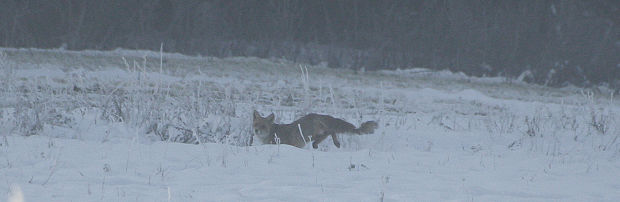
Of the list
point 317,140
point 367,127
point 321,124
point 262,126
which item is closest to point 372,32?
point 367,127

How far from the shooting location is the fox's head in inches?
355

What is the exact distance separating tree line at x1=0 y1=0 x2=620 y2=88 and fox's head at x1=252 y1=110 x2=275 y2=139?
19170mm

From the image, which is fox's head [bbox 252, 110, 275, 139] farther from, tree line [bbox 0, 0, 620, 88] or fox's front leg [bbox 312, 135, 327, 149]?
tree line [bbox 0, 0, 620, 88]

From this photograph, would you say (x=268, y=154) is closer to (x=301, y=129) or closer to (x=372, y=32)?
(x=301, y=129)

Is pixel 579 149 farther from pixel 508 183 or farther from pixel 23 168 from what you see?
pixel 23 168

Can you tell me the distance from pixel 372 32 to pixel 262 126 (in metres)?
24.6

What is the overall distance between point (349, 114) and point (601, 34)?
72.1 feet

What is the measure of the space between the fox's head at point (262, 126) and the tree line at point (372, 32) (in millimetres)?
19170

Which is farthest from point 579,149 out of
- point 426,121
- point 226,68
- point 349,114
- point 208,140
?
point 226,68

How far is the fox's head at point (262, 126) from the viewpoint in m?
9.01

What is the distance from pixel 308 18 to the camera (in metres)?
35.2

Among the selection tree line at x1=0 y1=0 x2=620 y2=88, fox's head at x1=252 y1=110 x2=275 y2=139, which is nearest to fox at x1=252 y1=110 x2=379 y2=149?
fox's head at x1=252 y1=110 x2=275 y2=139

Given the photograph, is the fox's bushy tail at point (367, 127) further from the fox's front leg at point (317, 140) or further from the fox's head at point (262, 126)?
the fox's head at point (262, 126)

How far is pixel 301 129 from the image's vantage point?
29.3ft
